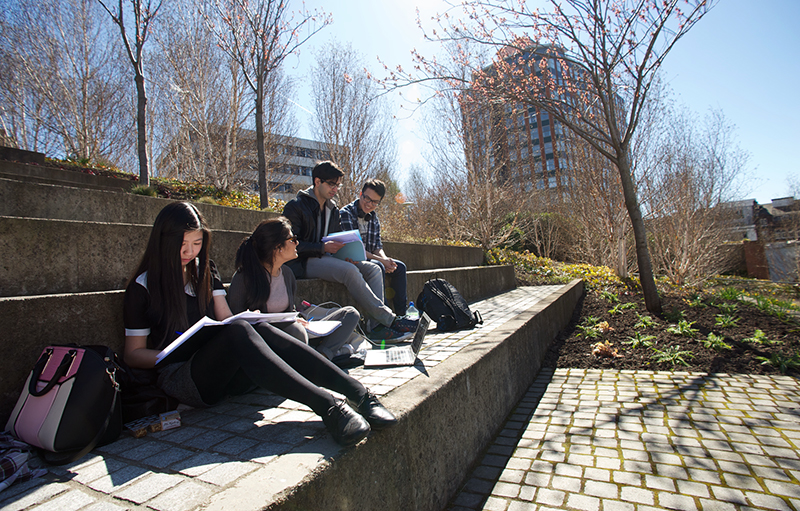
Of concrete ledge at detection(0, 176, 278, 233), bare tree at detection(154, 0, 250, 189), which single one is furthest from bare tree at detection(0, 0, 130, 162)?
concrete ledge at detection(0, 176, 278, 233)

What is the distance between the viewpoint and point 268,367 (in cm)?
187

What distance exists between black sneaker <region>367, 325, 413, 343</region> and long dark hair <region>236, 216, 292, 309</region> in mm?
1427

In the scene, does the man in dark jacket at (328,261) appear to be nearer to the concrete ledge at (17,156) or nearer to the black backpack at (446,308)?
the black backpack at (446,308)

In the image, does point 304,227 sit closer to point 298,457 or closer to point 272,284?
point 272,284

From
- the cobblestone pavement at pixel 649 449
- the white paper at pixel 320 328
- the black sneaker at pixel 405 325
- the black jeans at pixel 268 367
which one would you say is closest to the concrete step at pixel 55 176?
the black sneaker at pixel 405 325

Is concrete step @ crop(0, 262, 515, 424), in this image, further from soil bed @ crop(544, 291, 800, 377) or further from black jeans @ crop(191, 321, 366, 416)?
soil bed @ crop(544, 291, 800, 377)

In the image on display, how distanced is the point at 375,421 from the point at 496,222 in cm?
1194

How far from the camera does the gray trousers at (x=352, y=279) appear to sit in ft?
13.4

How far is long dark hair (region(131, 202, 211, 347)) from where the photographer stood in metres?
2.22

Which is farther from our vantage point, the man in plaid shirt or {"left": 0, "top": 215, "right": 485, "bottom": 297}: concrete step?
the man in plaid shirt

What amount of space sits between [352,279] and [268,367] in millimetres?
2243

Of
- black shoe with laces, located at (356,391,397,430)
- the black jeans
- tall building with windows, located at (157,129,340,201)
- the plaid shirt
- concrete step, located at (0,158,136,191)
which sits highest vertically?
tall building with windows, located at (157,129,340,201)

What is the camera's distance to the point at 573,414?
315cm

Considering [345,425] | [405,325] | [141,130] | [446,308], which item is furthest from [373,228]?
[141,130]
